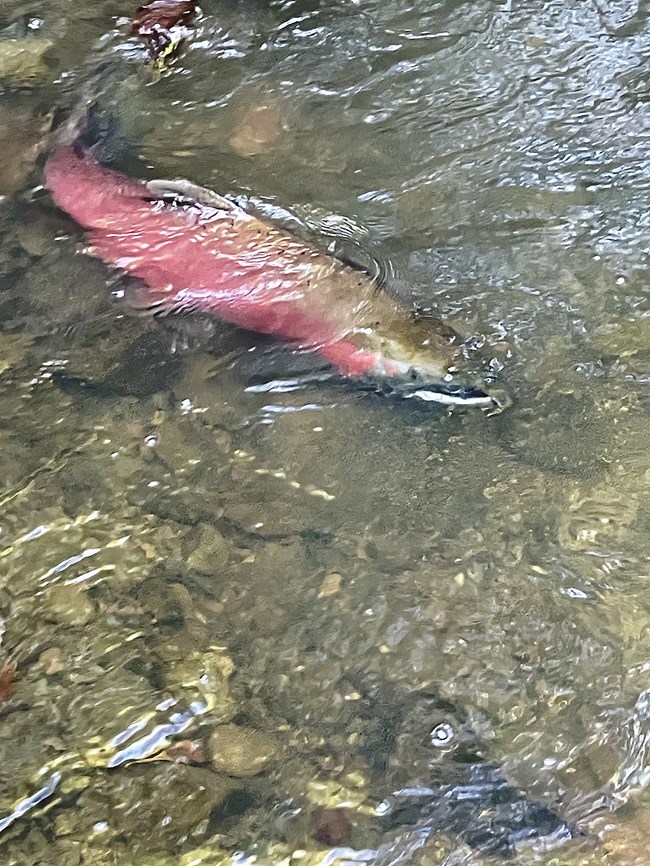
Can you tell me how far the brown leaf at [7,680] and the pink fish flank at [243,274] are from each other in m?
1.28

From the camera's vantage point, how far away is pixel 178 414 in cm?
266

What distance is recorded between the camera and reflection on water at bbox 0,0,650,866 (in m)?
2.01

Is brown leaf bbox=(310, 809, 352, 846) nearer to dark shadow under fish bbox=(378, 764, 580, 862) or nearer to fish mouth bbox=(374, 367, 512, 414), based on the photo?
dark shadow under fish bbox=(378, 764, 580, 862)

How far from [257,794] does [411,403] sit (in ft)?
4.03

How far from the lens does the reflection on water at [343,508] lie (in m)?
2.01

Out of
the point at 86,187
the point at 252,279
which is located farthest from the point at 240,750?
the point at 86,187

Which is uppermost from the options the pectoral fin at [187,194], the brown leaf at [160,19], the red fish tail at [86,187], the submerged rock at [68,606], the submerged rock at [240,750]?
the brown leaf at [160,19]

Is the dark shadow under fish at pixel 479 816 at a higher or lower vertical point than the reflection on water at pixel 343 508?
lower

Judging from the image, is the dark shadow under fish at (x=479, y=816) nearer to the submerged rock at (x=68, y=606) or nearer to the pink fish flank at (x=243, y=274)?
the submerged rock at (x=68, y=606)

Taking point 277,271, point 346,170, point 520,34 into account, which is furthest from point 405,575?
point 520,34

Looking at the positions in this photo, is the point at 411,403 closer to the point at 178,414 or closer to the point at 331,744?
the point at 178,414

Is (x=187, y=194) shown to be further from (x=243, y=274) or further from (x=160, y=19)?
(x=160, y=19)

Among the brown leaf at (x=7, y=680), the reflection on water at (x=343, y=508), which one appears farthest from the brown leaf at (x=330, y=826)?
the brown leaf at (x=7, y=680)

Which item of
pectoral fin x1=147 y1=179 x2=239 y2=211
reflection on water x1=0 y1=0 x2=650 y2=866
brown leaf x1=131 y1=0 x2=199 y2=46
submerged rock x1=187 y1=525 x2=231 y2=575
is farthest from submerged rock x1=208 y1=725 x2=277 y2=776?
brown leaf x1=131 y1=0 x2=199 y2=46
